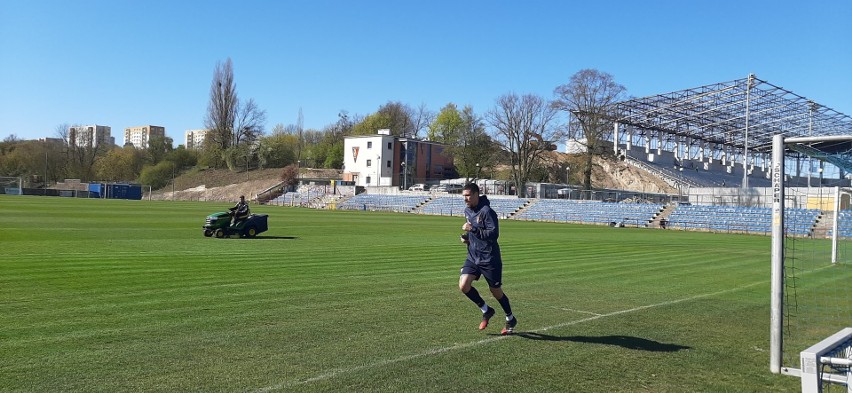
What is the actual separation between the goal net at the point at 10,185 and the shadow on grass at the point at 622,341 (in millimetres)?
102608

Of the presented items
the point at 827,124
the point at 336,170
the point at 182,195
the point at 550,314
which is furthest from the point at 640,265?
the point at 182,195

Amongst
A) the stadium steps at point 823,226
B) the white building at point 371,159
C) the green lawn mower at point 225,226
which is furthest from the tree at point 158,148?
the stadium steps at point 823,226

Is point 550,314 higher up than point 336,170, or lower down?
lower down

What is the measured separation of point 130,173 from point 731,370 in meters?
126

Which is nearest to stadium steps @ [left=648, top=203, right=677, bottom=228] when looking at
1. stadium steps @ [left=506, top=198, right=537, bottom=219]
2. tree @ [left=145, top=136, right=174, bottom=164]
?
stadium steps @ [left=506, top=198, right=537, bottom=219]

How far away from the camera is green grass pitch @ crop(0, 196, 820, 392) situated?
5871 millimetres

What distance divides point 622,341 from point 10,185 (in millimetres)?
108065

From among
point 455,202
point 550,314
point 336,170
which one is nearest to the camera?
point 550,314

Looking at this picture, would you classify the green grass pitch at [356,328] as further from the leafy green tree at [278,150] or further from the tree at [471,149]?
the leafy green tree at [278,150]

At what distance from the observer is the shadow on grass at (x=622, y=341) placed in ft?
24.8

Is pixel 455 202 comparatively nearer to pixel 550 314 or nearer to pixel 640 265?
pixel 640 265

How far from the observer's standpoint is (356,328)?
8.02 metres

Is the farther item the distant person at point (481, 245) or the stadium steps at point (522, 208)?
the stadium steps at point (522, 208)

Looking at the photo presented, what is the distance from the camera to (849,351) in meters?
5.94
